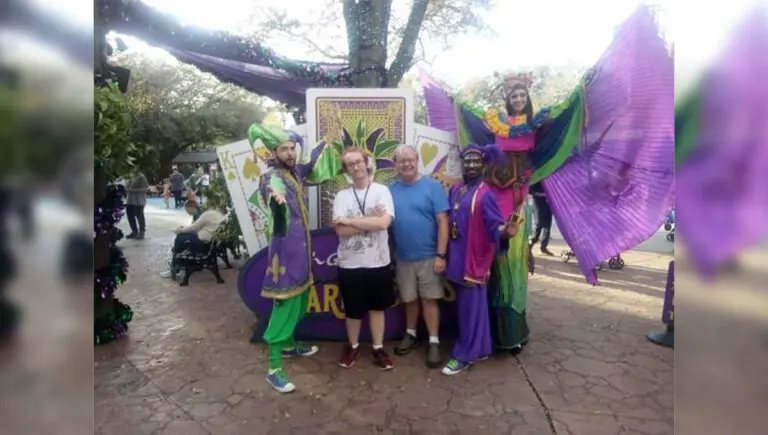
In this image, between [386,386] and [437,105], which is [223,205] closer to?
[437,105]

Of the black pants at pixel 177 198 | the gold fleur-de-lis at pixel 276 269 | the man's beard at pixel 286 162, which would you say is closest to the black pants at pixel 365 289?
the gold fleur-de-lis at pixel 276 269

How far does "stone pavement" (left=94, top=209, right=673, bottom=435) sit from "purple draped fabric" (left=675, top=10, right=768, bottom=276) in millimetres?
1974

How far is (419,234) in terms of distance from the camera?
3.41 metres

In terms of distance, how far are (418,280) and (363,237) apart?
1.66 ft

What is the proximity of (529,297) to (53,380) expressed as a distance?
4.87 m

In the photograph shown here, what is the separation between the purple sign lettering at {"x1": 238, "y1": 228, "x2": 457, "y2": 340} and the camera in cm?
388

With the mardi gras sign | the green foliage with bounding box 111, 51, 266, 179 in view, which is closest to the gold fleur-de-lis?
the mardi gras sign

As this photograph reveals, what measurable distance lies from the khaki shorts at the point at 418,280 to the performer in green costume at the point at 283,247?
2.03ft

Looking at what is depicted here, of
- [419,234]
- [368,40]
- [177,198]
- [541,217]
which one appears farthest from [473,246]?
[177,198]

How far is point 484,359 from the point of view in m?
3.56

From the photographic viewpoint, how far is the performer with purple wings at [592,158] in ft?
10.8

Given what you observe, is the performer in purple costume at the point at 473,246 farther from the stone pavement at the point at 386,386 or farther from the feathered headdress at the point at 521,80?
the feathered headdress at the point at 521,80

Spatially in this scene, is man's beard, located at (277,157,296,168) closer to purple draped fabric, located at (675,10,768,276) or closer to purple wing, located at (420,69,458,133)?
purple wing, located at (420,69,458,133)

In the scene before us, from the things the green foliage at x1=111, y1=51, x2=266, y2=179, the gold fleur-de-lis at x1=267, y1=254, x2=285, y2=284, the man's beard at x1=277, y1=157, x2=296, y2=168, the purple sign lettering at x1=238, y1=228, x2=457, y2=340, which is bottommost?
the purple sign lettering at x1=238, y1=228, x2=457, y2=340
